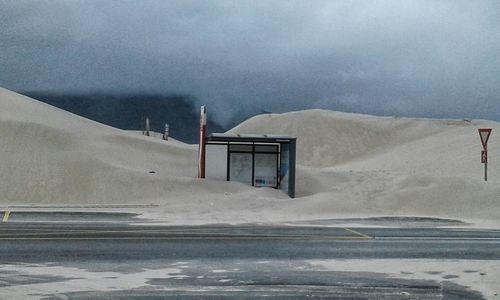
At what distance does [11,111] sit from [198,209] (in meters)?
25.3

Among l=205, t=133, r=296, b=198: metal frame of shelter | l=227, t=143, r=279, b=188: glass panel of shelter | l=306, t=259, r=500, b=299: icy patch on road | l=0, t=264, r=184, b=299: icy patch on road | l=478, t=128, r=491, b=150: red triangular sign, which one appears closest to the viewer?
l=0, t=264, r=184, b=299: icy patch on road

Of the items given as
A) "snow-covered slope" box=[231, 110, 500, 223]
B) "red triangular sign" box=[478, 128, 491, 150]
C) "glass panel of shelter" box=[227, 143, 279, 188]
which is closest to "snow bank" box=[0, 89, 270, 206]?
"glass panel of shelter" box=[227, 143, 279, 188]

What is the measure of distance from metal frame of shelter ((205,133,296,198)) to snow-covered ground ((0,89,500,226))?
115 cm

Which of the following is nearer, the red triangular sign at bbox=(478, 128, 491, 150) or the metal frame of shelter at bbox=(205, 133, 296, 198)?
the red triangular sign at bbox=(478, 128, 491, 150)

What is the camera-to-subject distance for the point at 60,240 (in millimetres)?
18641

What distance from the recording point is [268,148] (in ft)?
124

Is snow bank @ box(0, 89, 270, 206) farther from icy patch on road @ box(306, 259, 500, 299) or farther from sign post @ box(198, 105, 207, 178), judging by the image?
icy patch on road @ box(306, 259, 500, 299)

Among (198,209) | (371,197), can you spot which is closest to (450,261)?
(198,209)

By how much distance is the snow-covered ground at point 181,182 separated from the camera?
30719 mm

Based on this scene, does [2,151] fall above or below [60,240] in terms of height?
above

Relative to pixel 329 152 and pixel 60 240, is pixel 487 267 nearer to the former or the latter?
pixel 60 240

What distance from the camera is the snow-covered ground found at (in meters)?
30.7

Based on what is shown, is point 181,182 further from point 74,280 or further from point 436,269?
point 74,280

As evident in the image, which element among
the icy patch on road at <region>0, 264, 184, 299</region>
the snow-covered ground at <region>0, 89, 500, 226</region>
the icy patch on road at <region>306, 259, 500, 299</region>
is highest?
the snow-covered ground at <region>0, 89, 500, 226</region>
